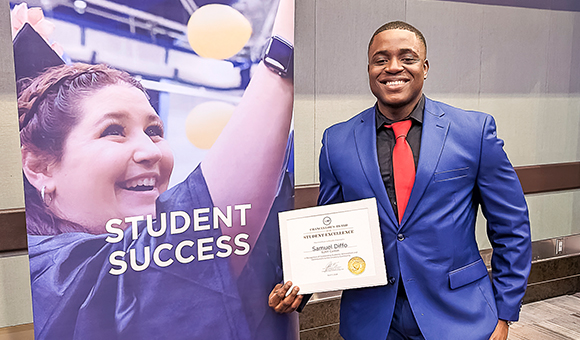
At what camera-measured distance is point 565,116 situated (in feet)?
13.3

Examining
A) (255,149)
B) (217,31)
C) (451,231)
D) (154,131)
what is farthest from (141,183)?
(451,231)

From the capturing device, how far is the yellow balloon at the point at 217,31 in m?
1.62

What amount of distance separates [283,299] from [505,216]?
852mm

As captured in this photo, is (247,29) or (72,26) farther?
(247,29)

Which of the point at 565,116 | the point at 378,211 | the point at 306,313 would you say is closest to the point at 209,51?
the point at 378,211

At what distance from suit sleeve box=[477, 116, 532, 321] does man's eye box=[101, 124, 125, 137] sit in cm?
121

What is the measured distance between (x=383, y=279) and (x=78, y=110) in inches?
45.3

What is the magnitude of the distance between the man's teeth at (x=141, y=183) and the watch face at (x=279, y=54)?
24.0 inches

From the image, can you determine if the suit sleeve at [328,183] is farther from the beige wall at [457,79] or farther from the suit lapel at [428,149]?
the beige wall at [457,79]

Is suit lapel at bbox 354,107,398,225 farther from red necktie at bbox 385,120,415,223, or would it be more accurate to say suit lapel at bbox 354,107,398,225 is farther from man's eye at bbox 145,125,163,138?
man's eye at bbox 145,125,163,138

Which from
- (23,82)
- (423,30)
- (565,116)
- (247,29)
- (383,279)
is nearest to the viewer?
(23,82)

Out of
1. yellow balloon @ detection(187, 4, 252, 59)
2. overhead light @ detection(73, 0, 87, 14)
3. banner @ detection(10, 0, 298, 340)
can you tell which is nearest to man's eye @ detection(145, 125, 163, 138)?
banner @ detection(10, 0, 298, 340)

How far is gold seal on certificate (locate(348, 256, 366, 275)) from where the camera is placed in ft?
5.28

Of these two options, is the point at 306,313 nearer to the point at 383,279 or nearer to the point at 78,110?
the point at 383,279
